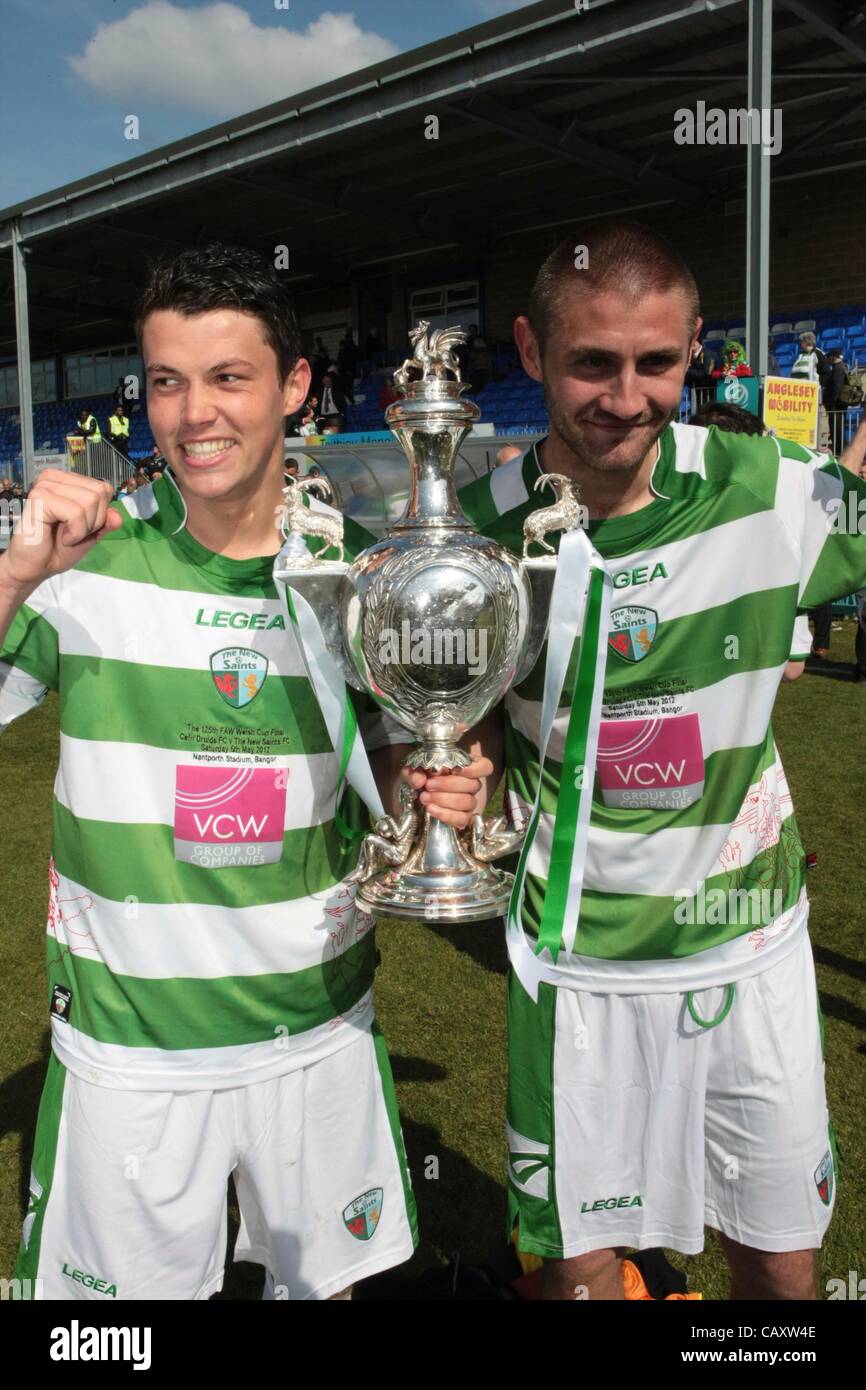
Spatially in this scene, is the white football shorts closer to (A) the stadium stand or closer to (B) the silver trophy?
(B) the silver trophy

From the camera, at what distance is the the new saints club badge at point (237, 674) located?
1.81 m

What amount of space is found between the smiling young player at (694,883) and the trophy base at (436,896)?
10.2 inches

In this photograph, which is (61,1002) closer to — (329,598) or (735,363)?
(329,598)

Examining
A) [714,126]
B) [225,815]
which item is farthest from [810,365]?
[225,815]

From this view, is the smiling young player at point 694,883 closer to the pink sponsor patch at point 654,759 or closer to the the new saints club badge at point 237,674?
the pink sponsor patch at point 654,759

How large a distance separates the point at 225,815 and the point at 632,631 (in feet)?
2.42

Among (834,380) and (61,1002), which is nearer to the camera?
(61,1002)

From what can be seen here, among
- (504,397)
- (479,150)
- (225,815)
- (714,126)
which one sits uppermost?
(479,150)

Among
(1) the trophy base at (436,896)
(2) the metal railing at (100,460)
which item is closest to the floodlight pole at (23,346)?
(2) the metal railing at (100,460)

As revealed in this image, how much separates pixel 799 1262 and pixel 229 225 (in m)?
19.2

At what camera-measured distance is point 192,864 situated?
5.88ft

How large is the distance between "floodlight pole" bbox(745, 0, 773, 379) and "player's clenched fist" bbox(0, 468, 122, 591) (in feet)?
27.5

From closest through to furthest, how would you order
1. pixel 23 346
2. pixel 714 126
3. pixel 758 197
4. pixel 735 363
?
pixel 735 363
pixel 758 197
pixel 714 126
pixel 23 346

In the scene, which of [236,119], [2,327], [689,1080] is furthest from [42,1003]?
[2,327]
